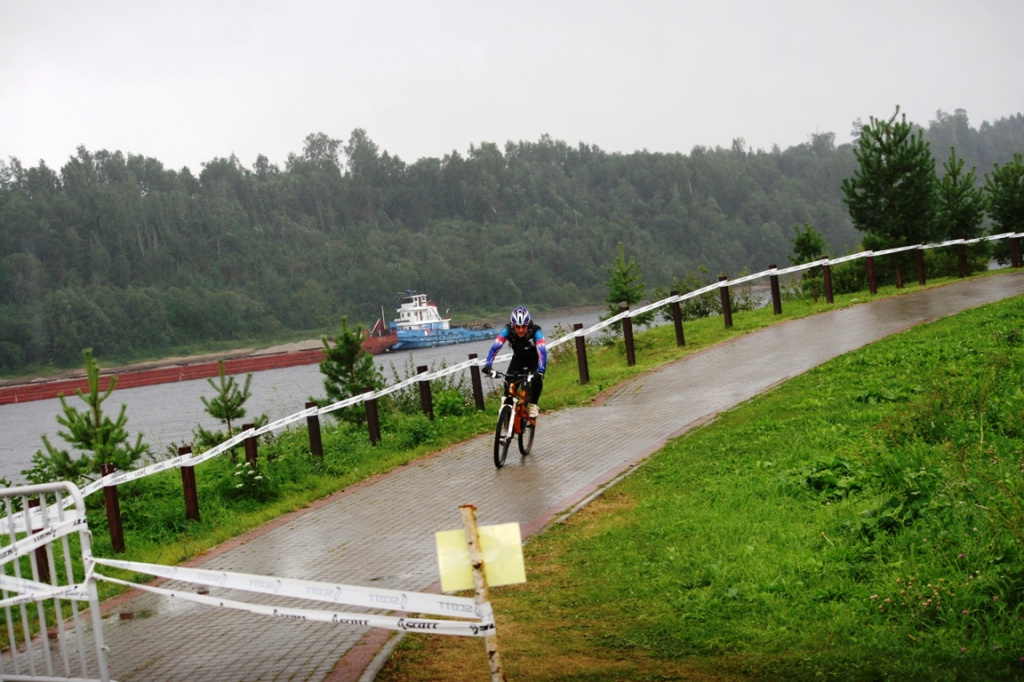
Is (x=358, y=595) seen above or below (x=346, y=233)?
below

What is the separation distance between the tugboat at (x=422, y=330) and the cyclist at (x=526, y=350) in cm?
6773

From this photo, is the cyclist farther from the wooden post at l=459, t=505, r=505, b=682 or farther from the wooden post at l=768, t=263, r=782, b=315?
the wooden post at l=768, t=263, r=782, b=315

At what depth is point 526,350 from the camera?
14.1 meters

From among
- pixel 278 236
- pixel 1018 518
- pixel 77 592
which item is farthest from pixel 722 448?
pixel 278 236

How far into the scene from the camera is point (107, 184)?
377ft

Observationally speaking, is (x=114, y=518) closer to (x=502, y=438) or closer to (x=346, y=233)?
(x=502, y=438)

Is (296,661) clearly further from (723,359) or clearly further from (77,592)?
(723,359)

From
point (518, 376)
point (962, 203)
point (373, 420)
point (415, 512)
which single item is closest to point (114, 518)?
point (415, 512)

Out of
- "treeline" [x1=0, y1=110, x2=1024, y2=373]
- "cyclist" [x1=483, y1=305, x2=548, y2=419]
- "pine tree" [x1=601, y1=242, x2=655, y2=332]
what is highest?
"treeline" [x1=0, y1=110, x2=1024, y2=373]

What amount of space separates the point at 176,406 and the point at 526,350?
5248 cm

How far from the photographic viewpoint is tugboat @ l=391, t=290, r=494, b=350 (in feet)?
Result: 271

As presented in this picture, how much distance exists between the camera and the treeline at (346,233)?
95.3m

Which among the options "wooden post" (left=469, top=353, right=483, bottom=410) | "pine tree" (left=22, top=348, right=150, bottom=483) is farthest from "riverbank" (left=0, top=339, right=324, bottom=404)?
"pine tree" (left=22, top=348, right=150, bottom=483)

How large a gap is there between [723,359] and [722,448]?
846 centimetres
